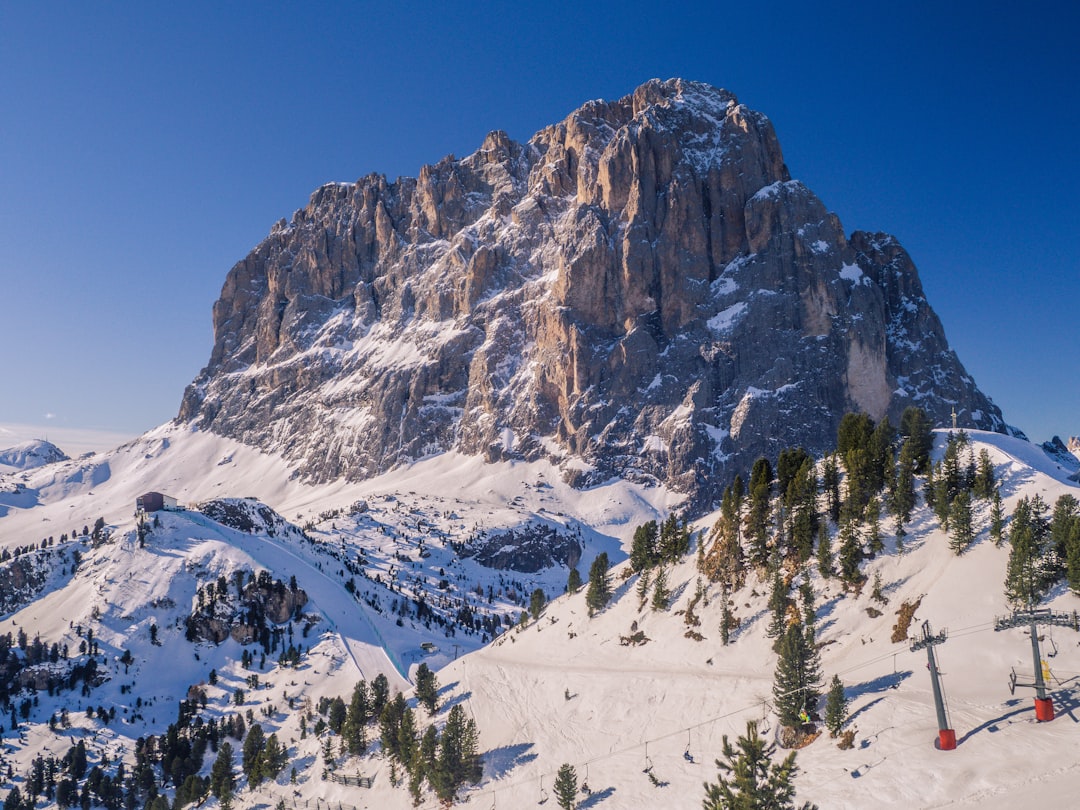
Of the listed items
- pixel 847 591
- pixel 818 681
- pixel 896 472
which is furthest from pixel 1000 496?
pixel 818 681

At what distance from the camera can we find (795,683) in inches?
2025

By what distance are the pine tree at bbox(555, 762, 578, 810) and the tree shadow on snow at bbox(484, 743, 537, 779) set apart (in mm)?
10154

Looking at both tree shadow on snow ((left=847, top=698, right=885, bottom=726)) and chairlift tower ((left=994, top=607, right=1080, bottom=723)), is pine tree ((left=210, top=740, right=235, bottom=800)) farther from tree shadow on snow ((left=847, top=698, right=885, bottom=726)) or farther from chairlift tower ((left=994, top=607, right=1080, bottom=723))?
chairlift tower ((left=994, top=607, right=1080, bottom=723))

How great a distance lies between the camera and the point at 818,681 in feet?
178

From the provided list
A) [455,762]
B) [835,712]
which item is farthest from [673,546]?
[835,712]

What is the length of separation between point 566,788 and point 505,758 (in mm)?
14494

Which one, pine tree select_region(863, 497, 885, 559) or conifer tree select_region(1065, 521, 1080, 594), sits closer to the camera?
conifer tree select_region(1065, 521, 1080, 594)

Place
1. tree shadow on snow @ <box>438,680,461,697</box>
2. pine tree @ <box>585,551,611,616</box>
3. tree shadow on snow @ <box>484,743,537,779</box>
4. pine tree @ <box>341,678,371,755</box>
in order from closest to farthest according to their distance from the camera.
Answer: tree shadow on snow @ <box>484,743,537,779</box>
pine tree @ <box>341,678,371,755</box>
tree shadow on snow @ <box>438,680,461,697</box>
pine tree @ <box>585,551,611,616</box>

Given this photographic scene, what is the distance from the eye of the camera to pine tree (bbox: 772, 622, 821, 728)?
167 ft

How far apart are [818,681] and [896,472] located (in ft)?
98.5

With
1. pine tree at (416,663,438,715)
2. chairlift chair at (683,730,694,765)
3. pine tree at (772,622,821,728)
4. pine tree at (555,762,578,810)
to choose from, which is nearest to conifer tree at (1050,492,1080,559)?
pine tree at (772,622,821,728)

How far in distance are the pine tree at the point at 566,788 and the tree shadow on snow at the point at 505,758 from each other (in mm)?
10154

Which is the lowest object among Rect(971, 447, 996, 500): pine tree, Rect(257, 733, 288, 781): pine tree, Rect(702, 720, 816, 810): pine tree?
Rect(257, 733, 288, 781): pine tree

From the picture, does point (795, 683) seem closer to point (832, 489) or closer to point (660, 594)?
point (660, 594)
